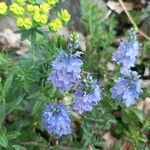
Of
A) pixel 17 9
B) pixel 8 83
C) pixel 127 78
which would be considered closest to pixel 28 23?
pixel 17 9

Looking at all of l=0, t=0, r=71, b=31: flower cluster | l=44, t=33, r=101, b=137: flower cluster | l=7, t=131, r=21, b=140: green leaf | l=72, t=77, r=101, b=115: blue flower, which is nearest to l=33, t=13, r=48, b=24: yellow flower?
A: l=0, t=0, r=71, b=31: flower cluster

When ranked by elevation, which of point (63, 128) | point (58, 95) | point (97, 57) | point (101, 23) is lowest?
point (63, 128)

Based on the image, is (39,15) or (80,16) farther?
(80,16)

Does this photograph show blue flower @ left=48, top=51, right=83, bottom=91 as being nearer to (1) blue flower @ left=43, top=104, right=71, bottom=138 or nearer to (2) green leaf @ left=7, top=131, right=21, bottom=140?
(1) blue flower @ left=43, top=104, right=71, bottom=138

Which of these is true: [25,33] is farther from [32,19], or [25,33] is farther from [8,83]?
[8,83]

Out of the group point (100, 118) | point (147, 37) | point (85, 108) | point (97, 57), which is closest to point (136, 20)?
point (147, 37)

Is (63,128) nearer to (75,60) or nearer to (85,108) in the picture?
(85,108)

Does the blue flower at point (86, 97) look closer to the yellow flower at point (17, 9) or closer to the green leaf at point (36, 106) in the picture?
the green leaf at point (36, 106)
